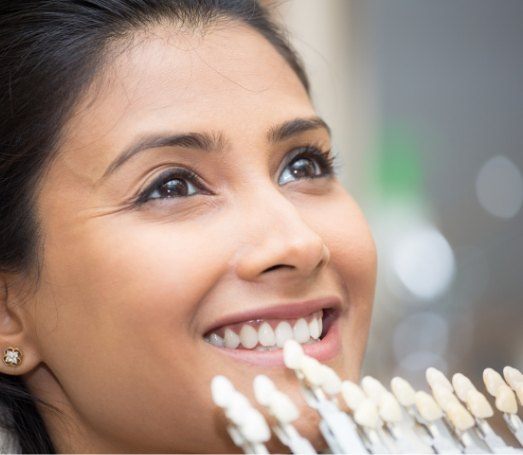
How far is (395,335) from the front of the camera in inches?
108

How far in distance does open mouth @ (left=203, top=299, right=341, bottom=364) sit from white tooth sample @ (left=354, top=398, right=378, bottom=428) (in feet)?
0.51

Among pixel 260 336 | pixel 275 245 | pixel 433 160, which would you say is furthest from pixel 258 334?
pixel 433 160

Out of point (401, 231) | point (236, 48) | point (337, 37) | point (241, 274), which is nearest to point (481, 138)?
point (401, 231)

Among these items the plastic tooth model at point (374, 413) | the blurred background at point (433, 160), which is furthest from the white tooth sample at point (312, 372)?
the blurred background at point (433, 160)

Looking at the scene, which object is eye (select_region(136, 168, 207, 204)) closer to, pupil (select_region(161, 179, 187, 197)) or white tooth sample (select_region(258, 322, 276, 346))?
pupil (select_region(161, 179, 187, 197))

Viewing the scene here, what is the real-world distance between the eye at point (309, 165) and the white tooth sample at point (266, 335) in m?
0.23

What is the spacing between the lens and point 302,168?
1118 millimetres

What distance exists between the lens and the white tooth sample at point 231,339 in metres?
0.93

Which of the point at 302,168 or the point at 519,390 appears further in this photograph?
the point at 302,168

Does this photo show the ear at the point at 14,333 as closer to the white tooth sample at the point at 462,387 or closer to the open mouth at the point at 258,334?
the open mouth at the point at 258,334

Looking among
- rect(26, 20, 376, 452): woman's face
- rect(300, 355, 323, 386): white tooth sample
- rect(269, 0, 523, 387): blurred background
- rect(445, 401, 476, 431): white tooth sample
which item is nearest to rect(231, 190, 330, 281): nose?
rect(26, 20, 376, 452): woman's face

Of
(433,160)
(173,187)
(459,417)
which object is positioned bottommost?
(459,417)

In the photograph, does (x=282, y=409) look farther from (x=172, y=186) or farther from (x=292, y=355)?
(x=172, y=186)

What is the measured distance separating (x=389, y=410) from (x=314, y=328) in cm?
20
